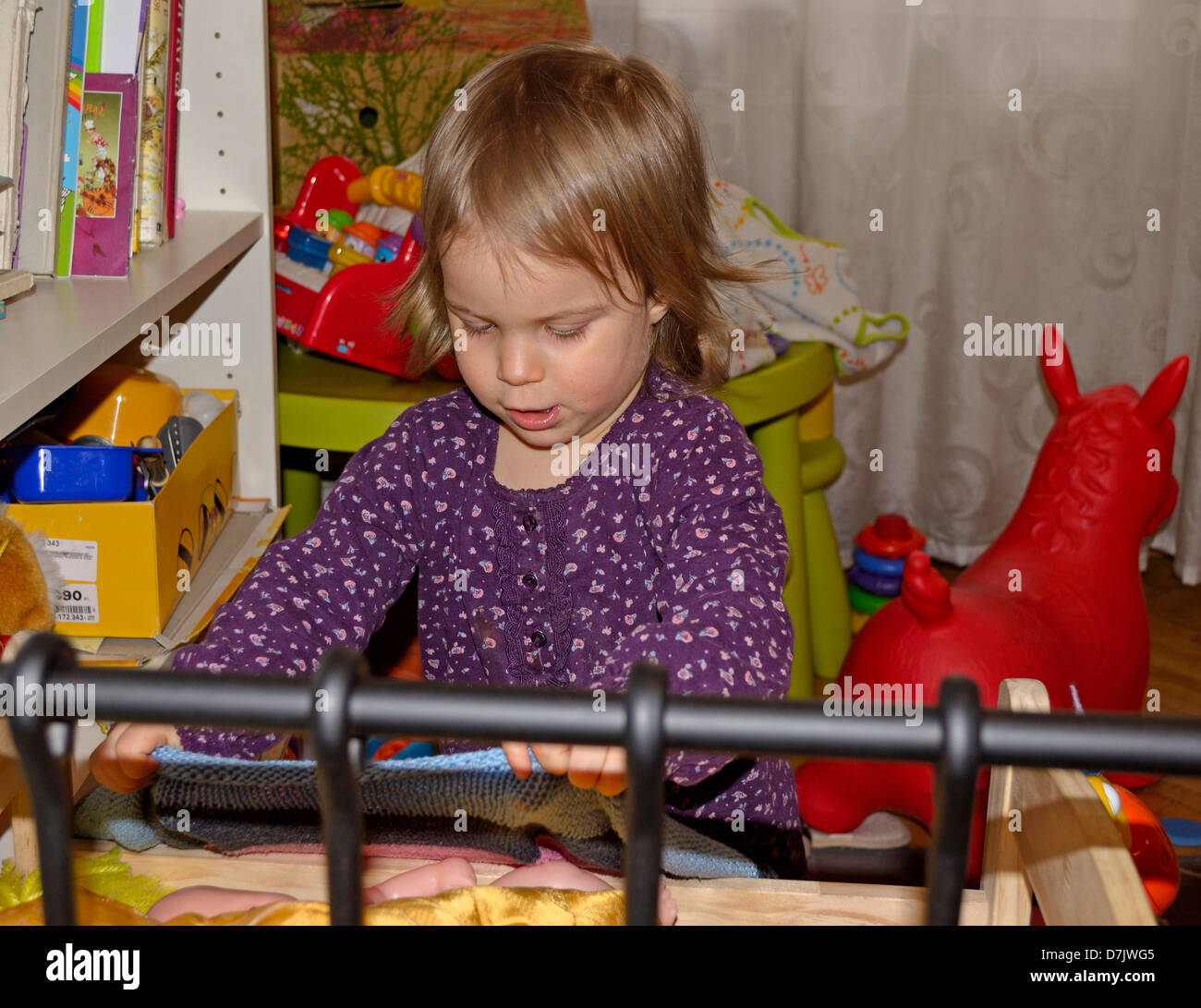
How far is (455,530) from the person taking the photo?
3.26 feet

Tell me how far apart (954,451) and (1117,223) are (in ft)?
1.54

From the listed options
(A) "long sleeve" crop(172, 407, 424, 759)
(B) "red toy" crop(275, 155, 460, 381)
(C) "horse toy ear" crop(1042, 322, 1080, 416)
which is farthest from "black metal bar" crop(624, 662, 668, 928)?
(C) "horse toy ear" crop(1042, 322, 1080, 416)

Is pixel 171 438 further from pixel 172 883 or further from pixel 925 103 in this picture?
pixel 925 103

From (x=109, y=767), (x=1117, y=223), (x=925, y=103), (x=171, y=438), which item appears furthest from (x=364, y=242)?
(x=1117, y=223)

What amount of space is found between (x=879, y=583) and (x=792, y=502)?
332mm

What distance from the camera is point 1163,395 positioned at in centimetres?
158

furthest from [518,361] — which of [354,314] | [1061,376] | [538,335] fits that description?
[1061,376]

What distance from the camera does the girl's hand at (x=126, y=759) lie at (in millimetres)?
604

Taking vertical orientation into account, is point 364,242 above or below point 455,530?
above

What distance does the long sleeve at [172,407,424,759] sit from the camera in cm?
78

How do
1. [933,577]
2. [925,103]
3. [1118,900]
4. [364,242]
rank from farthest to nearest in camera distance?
[925,103] → [364,242] → [933,577] → [1118,900]

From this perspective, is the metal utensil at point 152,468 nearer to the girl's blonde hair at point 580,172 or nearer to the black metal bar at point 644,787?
the girl's blonde hair at point 580,172

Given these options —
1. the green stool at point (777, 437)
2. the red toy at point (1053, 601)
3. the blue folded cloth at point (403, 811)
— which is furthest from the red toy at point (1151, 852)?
the blue folded cloth at point (403, 811)

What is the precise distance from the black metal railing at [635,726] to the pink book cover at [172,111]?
0.91 meters
